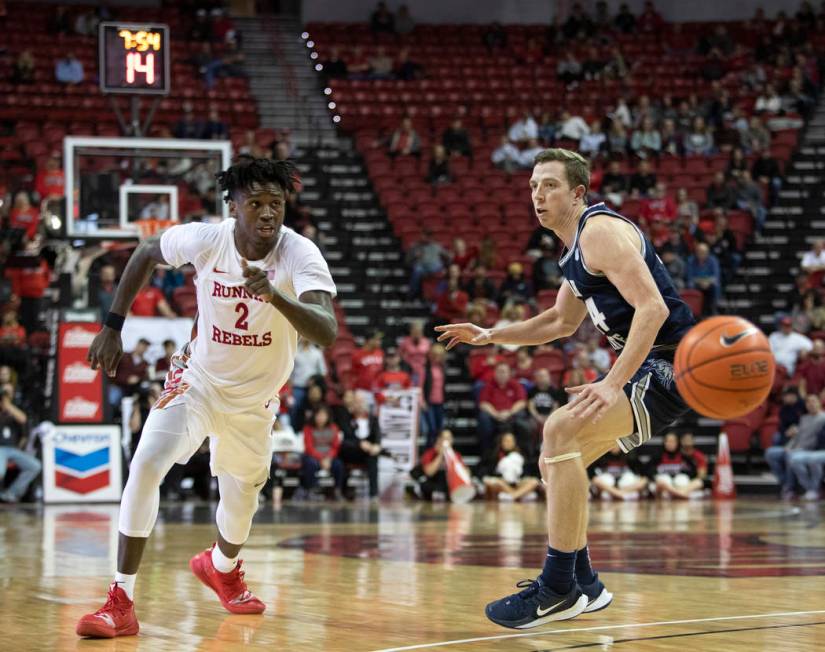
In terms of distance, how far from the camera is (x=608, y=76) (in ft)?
85.8

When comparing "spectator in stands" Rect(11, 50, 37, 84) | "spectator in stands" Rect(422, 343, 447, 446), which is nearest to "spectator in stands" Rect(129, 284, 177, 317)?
"spectator in stands" Rect(422, 343, 447, 446)

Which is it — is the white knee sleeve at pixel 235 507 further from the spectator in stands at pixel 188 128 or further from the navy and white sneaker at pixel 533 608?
the spectator in stands at pixel 188 128

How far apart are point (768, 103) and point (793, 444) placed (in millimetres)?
9936

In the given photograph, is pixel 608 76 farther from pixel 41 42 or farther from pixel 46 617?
pixel 46 617

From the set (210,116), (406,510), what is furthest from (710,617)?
(210,116)

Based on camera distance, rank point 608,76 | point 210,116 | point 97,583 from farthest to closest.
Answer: point 608,76 → point 210,116 → point 97,583

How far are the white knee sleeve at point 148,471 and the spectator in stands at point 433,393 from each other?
1171 centimetres

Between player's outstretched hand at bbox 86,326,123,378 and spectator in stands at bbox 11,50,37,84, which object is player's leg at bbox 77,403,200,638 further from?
spectator in stands at bbox 11,50,37,84

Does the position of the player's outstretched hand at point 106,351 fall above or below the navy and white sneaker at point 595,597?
above

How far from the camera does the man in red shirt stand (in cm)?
1650

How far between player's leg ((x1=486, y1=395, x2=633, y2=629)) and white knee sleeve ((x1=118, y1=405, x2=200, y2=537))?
1.49m

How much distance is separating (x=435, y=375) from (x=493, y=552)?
8.36 meters

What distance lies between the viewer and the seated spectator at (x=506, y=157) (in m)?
22.7

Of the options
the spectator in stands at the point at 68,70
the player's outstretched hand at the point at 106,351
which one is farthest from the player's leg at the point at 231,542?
the spectator in stands at the point at 68,70
